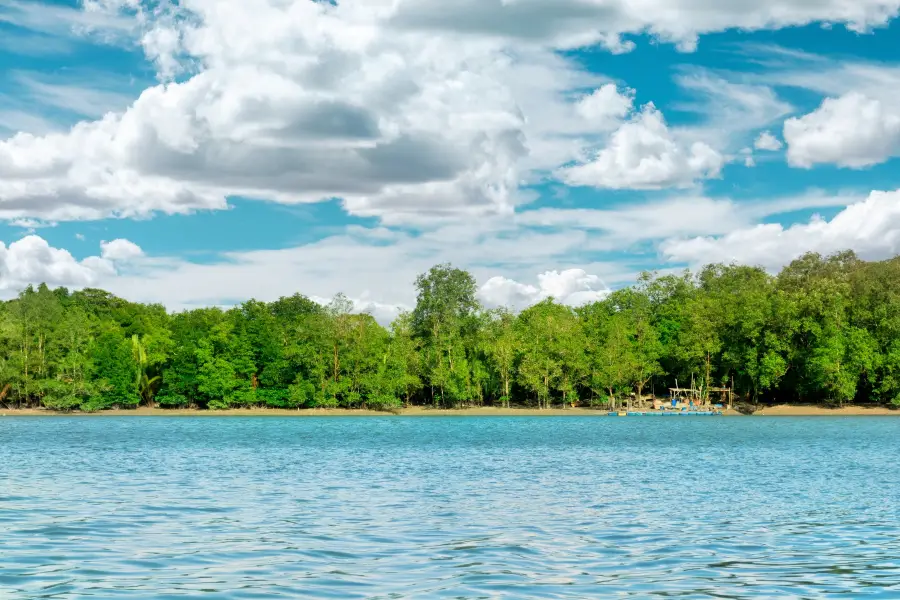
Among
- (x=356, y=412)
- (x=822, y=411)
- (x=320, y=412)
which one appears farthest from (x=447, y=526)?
(x=356, y=412)

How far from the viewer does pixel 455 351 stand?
146000mm

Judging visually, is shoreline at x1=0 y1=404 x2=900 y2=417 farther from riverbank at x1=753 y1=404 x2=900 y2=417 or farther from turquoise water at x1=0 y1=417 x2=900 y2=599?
turquoise water at x1=0 y1=417 x2=900 y2=599

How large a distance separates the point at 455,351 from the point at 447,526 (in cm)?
12072

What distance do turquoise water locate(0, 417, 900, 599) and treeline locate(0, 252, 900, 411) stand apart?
282 ft

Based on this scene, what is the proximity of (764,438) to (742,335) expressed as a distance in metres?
63.6

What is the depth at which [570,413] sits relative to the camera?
14188cm

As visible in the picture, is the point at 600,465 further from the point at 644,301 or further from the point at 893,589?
the point at 644,301

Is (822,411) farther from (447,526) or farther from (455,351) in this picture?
(447,526)

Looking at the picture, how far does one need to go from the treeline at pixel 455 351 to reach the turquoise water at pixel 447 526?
8587cm

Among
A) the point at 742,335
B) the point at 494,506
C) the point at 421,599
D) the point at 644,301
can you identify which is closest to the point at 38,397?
the point at 644,301

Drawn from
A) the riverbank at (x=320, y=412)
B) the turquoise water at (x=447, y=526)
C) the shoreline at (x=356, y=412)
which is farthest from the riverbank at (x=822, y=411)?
the turquoise water at (x=447, y=526)

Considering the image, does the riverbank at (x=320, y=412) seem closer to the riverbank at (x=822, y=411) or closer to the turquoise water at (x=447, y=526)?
the riverbank at (x=822, y=411)

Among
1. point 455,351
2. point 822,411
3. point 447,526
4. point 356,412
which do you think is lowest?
point 356,412

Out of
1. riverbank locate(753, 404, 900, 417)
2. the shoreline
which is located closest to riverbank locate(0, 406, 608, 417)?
the shoreline
